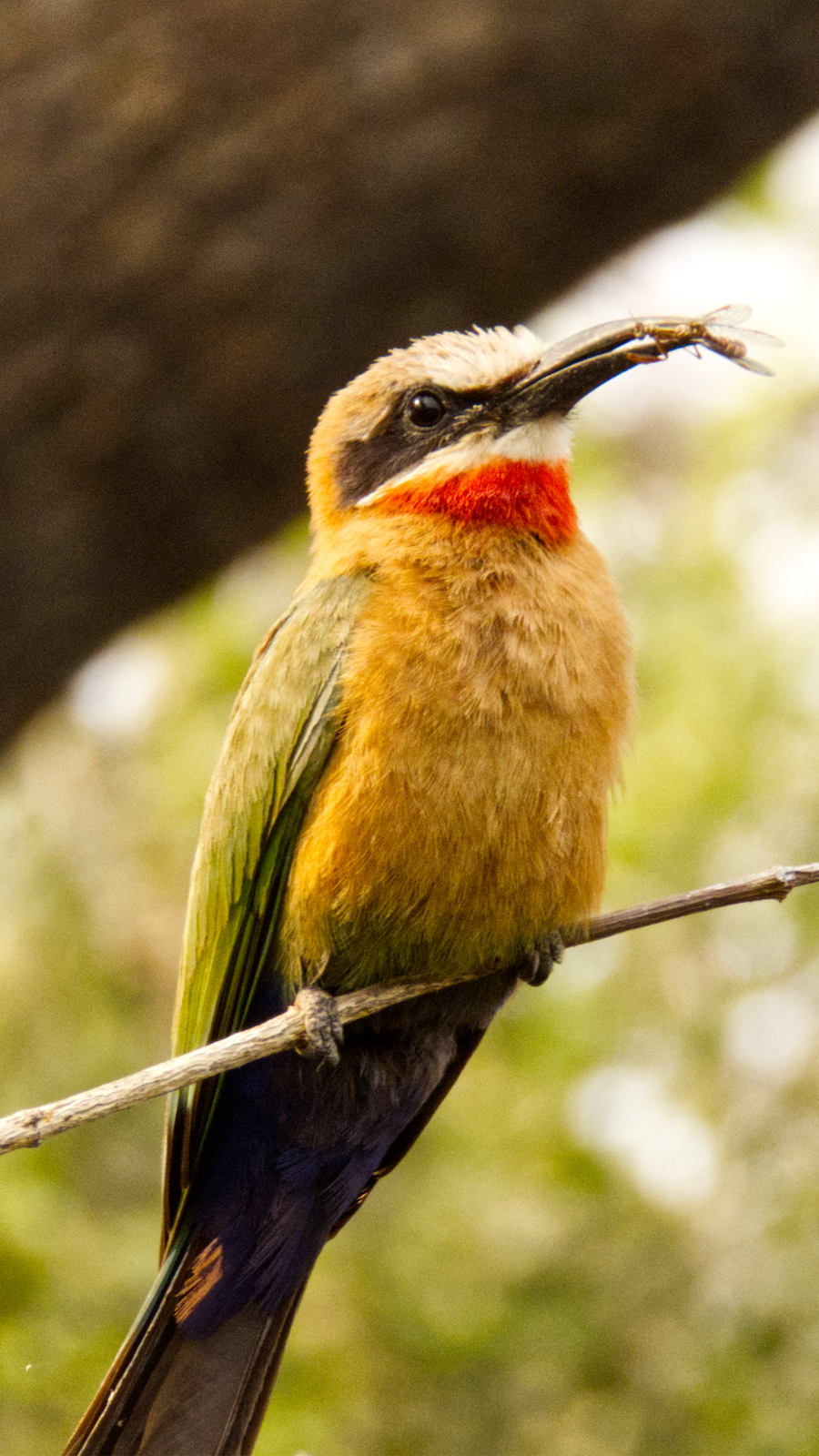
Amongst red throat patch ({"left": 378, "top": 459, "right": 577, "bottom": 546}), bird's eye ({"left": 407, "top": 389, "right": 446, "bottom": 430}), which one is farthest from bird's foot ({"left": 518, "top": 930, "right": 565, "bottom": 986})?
bird's eye ({"left": 407, "top": 389, "right": 446, "bottom": 430})

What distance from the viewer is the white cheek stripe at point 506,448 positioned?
3.09 meters

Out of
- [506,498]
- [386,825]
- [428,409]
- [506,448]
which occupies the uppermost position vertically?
[428,409]

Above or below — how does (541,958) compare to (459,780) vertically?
below

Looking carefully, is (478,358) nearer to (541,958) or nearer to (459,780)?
(459,780)

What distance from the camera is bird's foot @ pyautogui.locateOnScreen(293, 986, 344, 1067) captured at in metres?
2.69

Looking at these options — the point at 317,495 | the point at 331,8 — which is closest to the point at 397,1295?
the point at 317,495

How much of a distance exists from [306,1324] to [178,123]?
3.06 meters

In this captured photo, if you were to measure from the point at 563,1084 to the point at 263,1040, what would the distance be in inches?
90.4

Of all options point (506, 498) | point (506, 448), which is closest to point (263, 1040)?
point (506, 498)

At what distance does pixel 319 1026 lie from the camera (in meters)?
2.71

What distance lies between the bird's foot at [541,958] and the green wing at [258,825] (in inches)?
19.0

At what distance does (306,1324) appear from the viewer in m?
4.07

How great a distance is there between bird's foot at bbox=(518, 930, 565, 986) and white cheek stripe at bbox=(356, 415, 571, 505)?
3.09 feet

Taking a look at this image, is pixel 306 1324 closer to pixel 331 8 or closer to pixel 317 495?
pixel 317 495
